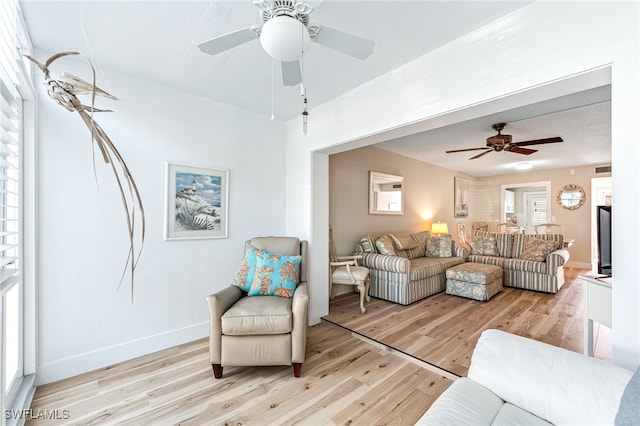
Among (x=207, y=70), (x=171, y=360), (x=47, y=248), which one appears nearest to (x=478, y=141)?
(x=207, y=70)

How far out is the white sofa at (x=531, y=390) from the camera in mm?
1036

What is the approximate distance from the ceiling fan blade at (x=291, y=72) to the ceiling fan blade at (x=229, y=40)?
8.1 inches

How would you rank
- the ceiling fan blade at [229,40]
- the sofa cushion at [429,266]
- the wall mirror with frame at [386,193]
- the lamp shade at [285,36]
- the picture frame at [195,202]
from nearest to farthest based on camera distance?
the lamp shade at [285,36] < the ceiling fan blade at [229,40] < the picture frame at [195,202] < the sofa cushion at [429,266] < the wall mirror with frame at [386,193]

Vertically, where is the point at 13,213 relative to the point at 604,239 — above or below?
above

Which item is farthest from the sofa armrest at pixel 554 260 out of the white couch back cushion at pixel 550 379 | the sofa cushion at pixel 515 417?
the sofa cushion at pixel 515 417

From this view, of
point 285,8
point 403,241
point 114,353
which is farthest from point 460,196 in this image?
point 114,353

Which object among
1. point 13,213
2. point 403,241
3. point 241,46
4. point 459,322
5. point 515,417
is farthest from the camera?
point 403,241

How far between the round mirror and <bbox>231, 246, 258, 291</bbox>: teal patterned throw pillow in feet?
24.5

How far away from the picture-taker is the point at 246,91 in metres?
2.69

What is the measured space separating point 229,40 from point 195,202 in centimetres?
180

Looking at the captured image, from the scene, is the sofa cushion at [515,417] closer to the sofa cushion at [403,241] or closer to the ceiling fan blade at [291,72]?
the ceiling fan blade at [291,72]

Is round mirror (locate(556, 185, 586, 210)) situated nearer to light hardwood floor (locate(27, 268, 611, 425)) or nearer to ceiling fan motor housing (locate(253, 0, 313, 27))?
light hardwood floor (locate(27, 268, 611, 425))

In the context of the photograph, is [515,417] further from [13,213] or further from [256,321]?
[13,213]

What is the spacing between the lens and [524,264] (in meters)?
4.52
